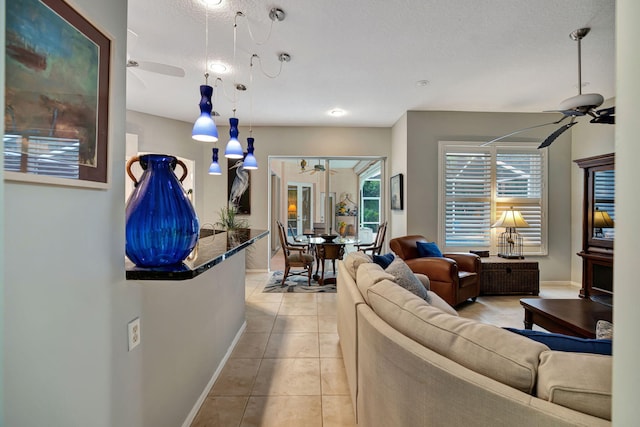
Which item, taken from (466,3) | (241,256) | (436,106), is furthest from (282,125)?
(466,3)

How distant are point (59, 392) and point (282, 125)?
5175mm

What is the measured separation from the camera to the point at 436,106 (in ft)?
14.6

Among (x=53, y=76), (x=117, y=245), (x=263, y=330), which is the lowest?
(x=263, y=330)

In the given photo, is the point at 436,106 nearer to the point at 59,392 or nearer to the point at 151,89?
the point at 151,89

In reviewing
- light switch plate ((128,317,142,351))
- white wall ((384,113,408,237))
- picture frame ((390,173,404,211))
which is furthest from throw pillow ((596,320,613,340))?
picture frame ((390,173,404,211))

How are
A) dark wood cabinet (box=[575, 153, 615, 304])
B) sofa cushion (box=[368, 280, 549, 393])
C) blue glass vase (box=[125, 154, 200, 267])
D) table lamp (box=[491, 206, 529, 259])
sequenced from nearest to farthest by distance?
sofa cushion (box=[368, 280, 549, 393]) → blue glass vase (box=[125, 154, 200, 267]) → dark wood cabinet (box=[575, 153, 615, 304]) → table lamp (box=[491, 206, 529, 259])

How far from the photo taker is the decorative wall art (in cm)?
552

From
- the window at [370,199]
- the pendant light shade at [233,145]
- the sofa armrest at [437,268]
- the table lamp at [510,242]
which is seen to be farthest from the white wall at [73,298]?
the window at [370,199]

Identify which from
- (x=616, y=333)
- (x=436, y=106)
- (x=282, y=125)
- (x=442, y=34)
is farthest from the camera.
Answer: (x=282, y=125)

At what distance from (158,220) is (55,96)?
0.48 metres

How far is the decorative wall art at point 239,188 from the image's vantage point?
5.52 m

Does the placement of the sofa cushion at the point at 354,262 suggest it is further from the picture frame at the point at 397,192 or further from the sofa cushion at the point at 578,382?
the picture frame at the point at 397,192

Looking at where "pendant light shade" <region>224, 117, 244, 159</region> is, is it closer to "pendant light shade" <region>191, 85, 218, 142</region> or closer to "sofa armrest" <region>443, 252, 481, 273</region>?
"pendant light shade" <region>191, 85, 218, 142</region>

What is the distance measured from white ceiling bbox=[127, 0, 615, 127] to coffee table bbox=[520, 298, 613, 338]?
2.44 metres
